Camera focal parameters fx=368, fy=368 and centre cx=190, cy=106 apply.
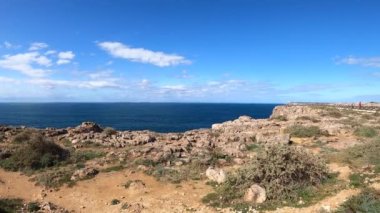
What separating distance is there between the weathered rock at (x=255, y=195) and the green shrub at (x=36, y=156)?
16.8 metres

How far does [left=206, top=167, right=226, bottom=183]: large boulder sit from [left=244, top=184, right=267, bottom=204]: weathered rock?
3337 millimetres

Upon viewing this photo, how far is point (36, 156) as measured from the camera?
29141 millimetres

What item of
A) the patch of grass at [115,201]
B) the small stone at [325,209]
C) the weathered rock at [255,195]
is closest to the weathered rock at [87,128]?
the patch of grass at [115,201]

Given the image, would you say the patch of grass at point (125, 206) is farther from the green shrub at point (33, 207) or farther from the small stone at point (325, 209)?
the small stone at point (325, 209)

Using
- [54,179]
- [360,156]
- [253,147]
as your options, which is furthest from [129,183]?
[360,156]

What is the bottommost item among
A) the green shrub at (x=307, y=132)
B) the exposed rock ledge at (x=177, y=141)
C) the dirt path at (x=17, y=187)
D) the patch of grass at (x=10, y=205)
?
the patch of grass at (x=10, y=205)

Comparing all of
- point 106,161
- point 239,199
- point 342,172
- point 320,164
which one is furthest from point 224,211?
point 106,161

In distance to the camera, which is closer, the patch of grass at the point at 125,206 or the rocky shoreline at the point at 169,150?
the patch of grass at the point at 125,206

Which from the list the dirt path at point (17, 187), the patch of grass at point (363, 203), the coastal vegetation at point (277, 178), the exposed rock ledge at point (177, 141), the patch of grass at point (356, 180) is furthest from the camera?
the exposed rock ledge at point (177, 141)

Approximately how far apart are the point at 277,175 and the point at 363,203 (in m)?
4.81

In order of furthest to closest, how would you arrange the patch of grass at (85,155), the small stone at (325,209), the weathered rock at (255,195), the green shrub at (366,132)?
the green shrub at (366,132) < the patch of grass at (85,155) < the weathered rock at (255,195) < the small stone at (325,209)

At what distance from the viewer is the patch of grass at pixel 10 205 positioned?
65.6 feet

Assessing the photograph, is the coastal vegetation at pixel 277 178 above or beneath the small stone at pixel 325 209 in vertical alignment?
above

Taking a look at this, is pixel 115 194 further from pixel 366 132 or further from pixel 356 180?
pixel 366 132
